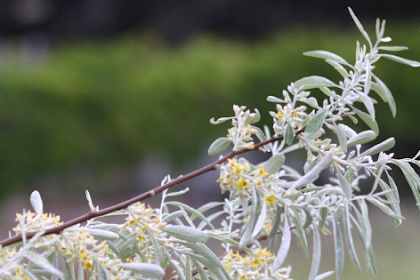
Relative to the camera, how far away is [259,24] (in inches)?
112

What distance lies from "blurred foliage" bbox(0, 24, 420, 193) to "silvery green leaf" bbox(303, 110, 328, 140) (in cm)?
162

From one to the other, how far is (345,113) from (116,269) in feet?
0.62

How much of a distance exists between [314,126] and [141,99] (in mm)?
1716

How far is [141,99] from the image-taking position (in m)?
1.91

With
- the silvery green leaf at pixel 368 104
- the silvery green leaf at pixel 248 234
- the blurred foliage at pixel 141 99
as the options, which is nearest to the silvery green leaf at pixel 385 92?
the silvery green leaf at pixel 368 104

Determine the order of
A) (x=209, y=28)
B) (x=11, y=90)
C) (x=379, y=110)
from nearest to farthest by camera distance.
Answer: (x=11, y=90), (x=379, y=110), (x=209, y=28)

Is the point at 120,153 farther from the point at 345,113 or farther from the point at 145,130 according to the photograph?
the point at 345,113

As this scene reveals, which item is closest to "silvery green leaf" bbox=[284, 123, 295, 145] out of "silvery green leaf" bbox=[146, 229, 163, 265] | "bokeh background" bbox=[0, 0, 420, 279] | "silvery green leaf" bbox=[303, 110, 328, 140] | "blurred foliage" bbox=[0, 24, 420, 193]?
"silvery green leaf" bbox=[303, 110, 328, 140]

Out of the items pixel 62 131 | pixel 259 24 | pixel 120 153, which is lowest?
A: pixel 120 153

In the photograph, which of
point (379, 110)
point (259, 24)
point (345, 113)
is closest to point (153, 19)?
point (259, 24)

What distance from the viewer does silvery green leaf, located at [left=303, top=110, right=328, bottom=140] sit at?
253 millimetres

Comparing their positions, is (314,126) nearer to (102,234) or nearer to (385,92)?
(385,92)

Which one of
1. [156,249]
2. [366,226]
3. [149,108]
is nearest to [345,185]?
[366,226]

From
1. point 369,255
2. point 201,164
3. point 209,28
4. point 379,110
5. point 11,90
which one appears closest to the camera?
point 369,255
